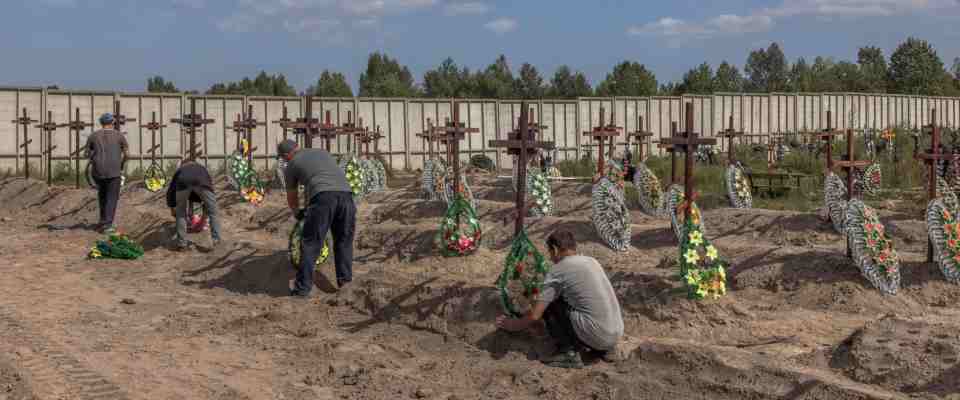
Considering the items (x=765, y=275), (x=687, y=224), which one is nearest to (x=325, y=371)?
(x=687, y=224)

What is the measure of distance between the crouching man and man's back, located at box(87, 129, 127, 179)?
8811mm

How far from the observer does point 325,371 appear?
23.6 ft

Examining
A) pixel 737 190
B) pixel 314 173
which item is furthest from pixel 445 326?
pixel 737 190

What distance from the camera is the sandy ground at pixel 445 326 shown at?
20.9 ft

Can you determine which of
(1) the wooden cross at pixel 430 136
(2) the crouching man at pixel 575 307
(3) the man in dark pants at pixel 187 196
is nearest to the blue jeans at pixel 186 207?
(3) the man in dark pants at pixel 187 196

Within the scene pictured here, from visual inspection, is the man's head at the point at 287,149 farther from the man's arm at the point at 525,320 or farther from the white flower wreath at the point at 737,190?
the white flower wreath at the point at 737,190

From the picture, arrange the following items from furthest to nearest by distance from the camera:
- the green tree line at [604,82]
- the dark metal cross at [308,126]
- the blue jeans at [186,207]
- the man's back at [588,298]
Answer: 1. the green tree line at [604,82]
2. the blue jeans at [186,207]
3. the dark metal cross at [308,126]
4. the man's back at [588,298]

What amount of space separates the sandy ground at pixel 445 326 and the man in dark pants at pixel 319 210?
24cm

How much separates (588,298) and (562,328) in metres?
0.32

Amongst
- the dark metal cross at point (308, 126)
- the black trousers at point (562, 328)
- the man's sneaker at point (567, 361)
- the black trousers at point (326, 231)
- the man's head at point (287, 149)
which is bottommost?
the man's sneaker at point (567, 361)

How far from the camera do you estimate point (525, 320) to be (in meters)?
7.08

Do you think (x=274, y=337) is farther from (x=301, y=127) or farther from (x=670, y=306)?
(x=301, y=127)

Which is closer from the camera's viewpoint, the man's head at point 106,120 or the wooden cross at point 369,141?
the man's head at point 106,120

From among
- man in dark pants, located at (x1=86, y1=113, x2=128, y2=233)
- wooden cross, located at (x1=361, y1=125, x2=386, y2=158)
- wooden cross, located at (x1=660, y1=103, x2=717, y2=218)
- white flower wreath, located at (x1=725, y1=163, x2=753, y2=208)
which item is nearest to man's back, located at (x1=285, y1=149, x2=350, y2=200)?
wooden cross, located at (x1=660, y1=103, x2=717, y2=218)
